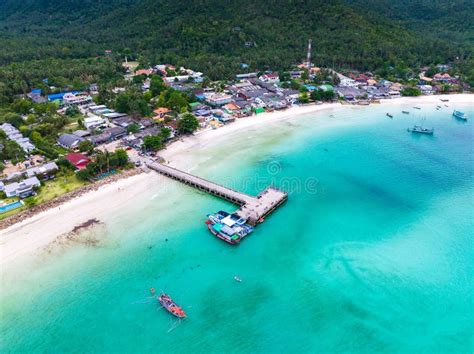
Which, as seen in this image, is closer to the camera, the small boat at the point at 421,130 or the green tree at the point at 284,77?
the small boat at the point at 421,130

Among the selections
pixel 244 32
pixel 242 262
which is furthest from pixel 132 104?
pixel 244 32

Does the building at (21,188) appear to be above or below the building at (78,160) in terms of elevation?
below

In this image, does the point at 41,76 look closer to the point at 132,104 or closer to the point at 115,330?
the point at 132,104

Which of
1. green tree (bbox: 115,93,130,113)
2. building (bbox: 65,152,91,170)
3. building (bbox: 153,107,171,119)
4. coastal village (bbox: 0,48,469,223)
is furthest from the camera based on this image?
green tree (bbox: 115,93,130,113)

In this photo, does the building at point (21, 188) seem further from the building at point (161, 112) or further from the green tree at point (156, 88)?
the green tree at point (156, 88)

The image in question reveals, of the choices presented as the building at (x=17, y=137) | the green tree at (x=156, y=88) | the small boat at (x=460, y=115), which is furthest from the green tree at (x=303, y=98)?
the building at (x=17, y=137)

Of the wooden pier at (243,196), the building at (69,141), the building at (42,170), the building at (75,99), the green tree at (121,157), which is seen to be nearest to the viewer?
the wooden pier at (243,196)

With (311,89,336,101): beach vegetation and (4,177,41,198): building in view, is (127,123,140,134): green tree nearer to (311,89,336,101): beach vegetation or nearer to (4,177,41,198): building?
(4,177,41,198): building

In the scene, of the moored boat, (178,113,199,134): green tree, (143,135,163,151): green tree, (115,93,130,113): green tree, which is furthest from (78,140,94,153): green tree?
the moored boat
